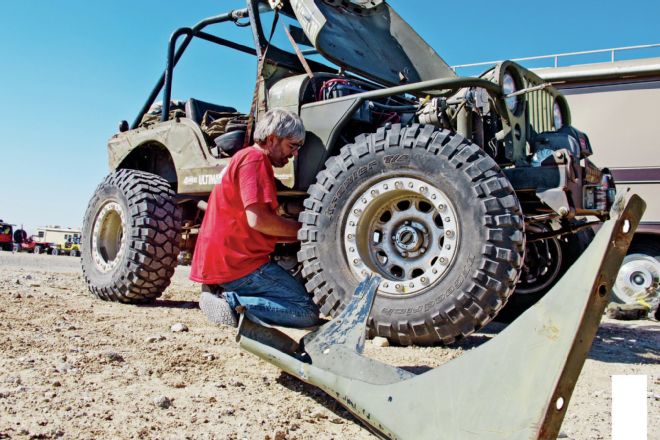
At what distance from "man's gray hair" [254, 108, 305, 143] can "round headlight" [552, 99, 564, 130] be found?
2.47 m

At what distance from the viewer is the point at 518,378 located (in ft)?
4.93

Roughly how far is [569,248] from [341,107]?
2.31m

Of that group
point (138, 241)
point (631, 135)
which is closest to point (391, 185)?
point (138, 241)

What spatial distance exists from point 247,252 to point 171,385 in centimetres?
81

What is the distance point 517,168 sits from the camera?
3523 mm

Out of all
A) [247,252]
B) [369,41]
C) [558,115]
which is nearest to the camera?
[247,252]

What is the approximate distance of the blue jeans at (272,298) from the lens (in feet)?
9.61

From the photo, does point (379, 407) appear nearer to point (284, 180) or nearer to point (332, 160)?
point (332, 160)

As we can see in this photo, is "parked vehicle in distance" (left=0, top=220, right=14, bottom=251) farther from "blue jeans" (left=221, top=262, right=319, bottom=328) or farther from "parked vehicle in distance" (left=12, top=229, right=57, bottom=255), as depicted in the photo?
"blue jeans" (left=221, top=262, right=319, bottom=328)

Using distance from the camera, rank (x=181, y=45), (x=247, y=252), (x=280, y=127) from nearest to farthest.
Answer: (x=247, y=252) → (x=280, y=127) → (x=181, y=45)

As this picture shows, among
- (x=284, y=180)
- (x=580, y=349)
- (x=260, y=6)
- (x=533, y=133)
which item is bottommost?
(x=580, y=349)

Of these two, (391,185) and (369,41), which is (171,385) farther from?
(369,41)

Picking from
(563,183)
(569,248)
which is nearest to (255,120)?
(563,183)

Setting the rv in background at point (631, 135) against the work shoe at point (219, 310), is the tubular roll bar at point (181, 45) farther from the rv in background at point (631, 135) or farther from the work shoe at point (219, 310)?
the rv in background at point (631, 135)
